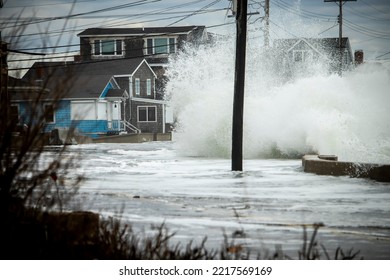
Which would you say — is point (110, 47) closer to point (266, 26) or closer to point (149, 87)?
point (266, 26)

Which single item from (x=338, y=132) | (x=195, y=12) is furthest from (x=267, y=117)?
(x=195, y=12)

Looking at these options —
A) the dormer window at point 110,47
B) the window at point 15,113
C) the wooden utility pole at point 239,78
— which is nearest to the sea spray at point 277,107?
the wooden utility pole at point 239,78

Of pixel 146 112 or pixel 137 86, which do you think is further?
pixel 137 86

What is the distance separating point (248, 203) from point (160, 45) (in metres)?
10.8

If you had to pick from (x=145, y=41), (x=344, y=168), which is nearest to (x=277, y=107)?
(x=145, y=41)

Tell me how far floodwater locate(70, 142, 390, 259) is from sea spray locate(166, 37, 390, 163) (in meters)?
2.26

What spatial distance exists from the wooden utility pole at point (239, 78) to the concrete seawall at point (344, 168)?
120 centimetres

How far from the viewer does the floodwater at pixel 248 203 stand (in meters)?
6.16

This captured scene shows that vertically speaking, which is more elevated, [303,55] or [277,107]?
[303,55]

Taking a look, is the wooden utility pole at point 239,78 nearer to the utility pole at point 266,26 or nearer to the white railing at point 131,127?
the utility pole at point 266,26

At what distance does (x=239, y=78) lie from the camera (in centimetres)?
1320

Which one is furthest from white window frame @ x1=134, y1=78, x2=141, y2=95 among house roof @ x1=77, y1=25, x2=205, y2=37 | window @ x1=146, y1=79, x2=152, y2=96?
house roof @ x1=77, y1=25, x2=205, y2=37

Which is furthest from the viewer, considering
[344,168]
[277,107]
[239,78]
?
[277,107]
